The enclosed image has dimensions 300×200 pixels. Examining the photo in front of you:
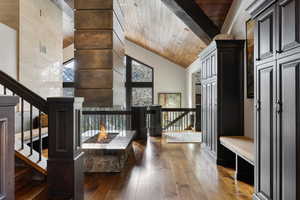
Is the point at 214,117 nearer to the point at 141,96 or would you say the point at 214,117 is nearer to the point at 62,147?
Answer: the point at 62,147

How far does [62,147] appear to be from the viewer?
2609mm

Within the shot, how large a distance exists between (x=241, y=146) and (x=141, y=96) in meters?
10.1

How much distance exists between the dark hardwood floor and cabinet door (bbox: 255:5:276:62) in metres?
1.66

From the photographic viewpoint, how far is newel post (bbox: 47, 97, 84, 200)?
2.60 m

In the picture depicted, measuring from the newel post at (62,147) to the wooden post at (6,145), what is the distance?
1.36 meters

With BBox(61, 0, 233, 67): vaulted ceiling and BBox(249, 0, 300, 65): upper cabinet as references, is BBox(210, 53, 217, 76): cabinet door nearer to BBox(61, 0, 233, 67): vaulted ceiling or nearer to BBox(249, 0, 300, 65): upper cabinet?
BBox(61, 0, 233, 67): vaulted ceiling

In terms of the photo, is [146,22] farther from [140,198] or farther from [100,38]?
[140,198]

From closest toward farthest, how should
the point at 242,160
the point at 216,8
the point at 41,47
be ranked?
the point at 242,160, the point at 216,8, the point at 41,47

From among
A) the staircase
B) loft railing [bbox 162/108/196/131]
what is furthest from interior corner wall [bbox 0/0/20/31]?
loft railing [bbox 162/108/196/131]

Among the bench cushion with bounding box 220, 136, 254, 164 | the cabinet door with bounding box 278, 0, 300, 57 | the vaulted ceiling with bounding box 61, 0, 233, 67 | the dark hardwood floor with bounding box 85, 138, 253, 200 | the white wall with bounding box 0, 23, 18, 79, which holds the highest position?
the vaulted ceiling with bounding box 61, 0, 233, 67


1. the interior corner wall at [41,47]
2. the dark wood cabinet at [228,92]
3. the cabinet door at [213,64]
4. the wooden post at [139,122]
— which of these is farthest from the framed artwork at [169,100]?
the dark wood cabinet at [228,92]

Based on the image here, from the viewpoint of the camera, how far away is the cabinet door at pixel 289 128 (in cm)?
190

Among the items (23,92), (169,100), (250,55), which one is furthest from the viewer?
(169,100)

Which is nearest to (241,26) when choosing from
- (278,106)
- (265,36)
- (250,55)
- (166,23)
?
(250,55)
